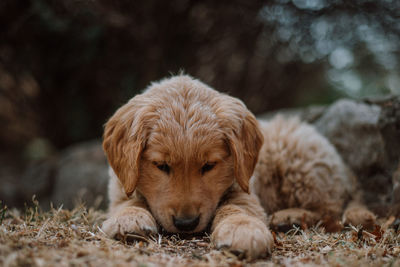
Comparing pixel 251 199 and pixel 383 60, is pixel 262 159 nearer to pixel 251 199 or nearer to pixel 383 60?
pixel 251 199

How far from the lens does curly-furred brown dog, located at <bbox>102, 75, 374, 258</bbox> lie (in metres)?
2.68

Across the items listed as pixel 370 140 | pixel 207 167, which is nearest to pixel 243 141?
pixel 207 167

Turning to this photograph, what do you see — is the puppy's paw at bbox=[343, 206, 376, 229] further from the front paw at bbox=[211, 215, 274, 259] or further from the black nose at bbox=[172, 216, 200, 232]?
the black nose at bbox=[172, 216, 200, 232]

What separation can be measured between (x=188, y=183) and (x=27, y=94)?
18.2ft

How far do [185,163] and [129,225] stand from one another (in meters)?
0.64

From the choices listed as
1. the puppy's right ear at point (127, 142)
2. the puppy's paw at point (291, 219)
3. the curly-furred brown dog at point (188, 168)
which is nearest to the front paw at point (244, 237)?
the curly-furred brown dog at point (188, 168)

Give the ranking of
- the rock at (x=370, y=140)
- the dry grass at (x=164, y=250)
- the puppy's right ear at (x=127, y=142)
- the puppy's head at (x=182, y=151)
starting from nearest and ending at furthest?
the dry grass at (x=164, y=250), the puppy's head at (x=182, y=151), the puppy's right ear at (x=127, y=142), the rock at (x=370, y=140)

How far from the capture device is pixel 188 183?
2803 mm

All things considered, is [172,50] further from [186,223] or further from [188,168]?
[186,223]

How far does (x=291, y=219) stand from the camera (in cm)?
362

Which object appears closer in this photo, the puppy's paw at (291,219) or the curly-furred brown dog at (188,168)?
the curly-furred brown dog at (188,168)

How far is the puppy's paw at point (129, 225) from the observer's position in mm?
2617

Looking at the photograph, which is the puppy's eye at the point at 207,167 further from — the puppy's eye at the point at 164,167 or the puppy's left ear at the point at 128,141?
the puppy's left ear at the point at 128,141

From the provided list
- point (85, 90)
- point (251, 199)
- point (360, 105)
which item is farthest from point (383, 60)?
point (85, 90)
